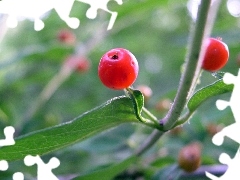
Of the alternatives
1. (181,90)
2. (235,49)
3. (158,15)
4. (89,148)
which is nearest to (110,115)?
(181,90)

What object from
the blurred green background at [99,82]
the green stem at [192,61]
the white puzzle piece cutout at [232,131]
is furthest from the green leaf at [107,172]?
the green stem at [192,61]

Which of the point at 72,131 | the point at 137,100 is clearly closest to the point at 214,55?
the point at 137,100

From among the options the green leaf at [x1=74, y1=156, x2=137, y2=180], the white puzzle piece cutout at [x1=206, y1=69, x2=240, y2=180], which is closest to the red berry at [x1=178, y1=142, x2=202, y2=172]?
the green leaf at [x1=74, y1=156, x2=137, y2=180]

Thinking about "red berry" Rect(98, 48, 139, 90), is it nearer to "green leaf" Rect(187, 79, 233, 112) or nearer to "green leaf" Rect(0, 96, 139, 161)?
"green leaf" Rect(0, 96, 139, 161)

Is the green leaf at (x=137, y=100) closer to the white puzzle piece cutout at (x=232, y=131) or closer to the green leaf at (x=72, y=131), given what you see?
the green leaf at (x=72, y=131)

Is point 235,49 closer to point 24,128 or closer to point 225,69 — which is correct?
point 225,69

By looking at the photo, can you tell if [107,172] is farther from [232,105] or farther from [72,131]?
[232,105]
